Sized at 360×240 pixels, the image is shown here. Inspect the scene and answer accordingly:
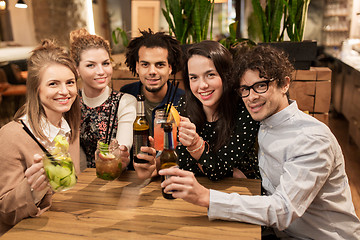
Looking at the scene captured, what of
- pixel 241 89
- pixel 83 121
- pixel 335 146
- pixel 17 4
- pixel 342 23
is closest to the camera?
pixel 335 146

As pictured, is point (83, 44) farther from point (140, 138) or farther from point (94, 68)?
point (140, 138)

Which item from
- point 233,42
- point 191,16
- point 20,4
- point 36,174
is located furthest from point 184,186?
point 20,4

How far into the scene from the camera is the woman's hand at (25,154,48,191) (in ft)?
3.56

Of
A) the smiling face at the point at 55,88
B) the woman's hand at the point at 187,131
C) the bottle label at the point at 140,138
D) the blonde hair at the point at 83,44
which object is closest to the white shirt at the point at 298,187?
the woman's hand at the point at 187,131

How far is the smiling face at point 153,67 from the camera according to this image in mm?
1995

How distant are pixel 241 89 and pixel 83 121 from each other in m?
0.97

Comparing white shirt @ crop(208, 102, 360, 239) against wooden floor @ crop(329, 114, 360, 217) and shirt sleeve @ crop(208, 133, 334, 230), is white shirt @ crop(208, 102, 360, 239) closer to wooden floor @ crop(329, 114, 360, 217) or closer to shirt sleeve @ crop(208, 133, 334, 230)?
shirt sleeve @ crop(208, 133, 334, 230)

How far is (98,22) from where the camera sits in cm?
486

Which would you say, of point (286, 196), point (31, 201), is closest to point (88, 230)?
point (31, 201)

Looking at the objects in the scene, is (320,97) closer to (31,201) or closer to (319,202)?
(319,202)

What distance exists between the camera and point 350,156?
12.8 ft

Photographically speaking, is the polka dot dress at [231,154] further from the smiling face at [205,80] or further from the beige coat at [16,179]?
the beige coat at [16,179]

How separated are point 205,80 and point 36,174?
2.84 ft

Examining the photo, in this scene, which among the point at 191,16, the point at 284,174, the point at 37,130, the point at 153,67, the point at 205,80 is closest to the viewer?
the point at 284,174
